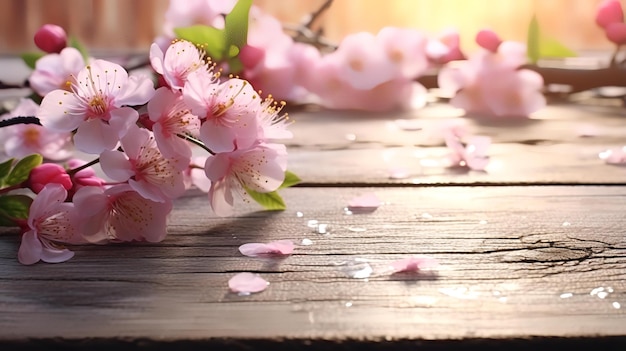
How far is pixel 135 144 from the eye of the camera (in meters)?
0.62

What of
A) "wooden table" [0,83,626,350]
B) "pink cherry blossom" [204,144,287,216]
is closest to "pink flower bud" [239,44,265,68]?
"wooden table" [0,83,626,350]

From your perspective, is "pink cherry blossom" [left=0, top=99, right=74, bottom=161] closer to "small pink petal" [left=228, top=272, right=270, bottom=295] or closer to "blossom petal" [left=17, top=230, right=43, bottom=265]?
"blossom petal" [left=17, top=230, right=43, bottom=265]

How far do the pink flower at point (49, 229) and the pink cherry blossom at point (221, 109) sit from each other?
12 cm

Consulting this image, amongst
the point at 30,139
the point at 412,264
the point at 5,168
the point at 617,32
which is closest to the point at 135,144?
the point at 5,168

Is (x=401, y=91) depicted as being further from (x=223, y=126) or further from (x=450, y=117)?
(x=223, y=126)

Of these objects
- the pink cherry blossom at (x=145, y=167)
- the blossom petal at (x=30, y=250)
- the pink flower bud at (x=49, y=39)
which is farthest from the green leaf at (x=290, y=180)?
the pink flower bud at (x=49, y=39)

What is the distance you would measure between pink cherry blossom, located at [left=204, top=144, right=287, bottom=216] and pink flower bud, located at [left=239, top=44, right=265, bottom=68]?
2.00 ft

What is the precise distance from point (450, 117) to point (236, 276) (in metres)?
0.77

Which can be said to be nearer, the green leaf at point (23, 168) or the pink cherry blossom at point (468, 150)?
the green leaf at point (23, 168)

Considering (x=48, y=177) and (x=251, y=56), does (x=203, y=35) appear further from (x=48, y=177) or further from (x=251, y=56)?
(x=48, y=177)

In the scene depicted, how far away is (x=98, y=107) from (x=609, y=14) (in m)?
1.14

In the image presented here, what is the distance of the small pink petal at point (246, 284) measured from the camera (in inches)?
21.9

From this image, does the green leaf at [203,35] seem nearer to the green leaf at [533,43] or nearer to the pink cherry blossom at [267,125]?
the pink cherry blossom at [267,125]

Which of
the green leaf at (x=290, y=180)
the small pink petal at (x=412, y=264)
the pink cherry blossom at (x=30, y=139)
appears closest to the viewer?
the small pink petal at (x=412, y=264)
